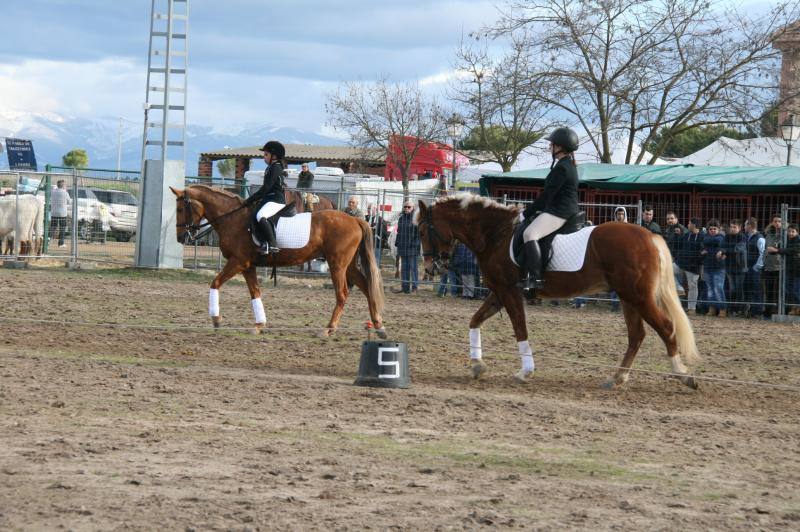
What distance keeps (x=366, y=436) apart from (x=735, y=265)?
14664 mm

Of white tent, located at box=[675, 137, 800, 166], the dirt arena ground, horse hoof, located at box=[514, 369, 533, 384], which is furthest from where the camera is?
white tent, located at box=[675, 137, 800, 166]

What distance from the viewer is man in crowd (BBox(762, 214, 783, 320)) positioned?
21.1 metres

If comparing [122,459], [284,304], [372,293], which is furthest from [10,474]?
[284,304]

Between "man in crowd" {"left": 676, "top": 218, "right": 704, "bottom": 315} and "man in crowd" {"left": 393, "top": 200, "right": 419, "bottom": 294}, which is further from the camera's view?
"man in crowd" {"left": 393, "top": 200, "right": 419, "bottom": 294}

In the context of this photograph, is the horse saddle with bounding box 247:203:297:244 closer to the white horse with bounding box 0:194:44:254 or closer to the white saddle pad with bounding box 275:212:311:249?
the white saddle pad with bounding box 275:212:311:249

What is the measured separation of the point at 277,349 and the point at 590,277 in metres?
4.59

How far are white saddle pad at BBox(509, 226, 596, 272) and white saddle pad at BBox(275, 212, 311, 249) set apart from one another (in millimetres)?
4921

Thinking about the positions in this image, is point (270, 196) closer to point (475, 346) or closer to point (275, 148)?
point (275, 148)

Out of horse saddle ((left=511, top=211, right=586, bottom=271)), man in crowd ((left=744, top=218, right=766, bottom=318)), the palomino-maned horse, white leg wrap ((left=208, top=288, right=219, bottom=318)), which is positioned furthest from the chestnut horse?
man in crowd ((left=744, top=218, right=766, bottom=318))

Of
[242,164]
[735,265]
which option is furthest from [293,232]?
[242,164]

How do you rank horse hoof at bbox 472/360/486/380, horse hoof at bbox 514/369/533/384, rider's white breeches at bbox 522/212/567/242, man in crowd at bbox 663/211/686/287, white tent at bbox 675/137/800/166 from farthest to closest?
white tent at bbox 675/137/800/166, man in crowd at bbox 663/211/686/287, horse hoof at bbox 472/360/486/380, horse hoof at bbox 514/369/533/384, rider's white breeches at bbox 522/212/567/242

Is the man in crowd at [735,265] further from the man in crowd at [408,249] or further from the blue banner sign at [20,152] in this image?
the blue banner sign at [20,152]

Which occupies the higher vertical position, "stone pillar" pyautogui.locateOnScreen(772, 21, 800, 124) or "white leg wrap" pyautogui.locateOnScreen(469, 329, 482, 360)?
"stone pillar" pyautogui.locateOnScreen(772, 21, 800, 124)

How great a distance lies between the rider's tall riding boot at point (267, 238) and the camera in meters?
15.5
